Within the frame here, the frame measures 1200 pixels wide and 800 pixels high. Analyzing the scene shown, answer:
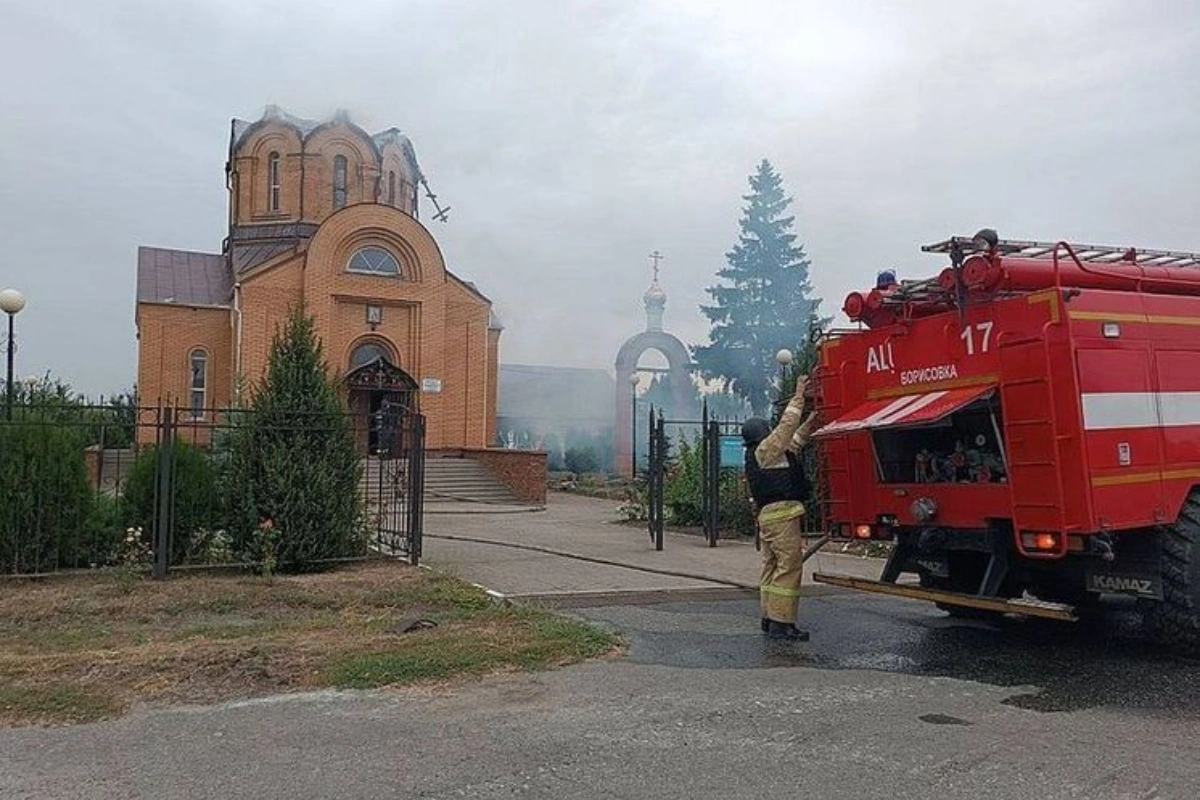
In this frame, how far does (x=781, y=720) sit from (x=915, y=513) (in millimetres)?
2735

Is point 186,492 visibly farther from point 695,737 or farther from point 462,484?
point 462,484

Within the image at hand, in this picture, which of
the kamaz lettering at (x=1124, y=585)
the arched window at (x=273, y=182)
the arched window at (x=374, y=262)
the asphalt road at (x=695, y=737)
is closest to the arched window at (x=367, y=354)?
the arched window at (x=374, y=262)

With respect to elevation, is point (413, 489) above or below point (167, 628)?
above

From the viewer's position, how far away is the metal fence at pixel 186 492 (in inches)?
399

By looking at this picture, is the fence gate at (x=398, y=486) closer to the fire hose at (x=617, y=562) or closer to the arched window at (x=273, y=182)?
the fire hose at (x=617, y=562)

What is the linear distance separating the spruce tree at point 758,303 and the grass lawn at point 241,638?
132ft

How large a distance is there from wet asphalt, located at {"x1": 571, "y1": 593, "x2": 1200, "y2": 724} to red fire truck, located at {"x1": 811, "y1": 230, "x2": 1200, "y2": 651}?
1.26 ft

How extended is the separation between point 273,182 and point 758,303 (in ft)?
77.0

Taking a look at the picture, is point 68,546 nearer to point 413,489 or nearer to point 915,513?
point 413,489

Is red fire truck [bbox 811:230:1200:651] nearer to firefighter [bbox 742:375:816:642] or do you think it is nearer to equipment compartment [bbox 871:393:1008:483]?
equipment compartment [bbox 871:393:1008:483]

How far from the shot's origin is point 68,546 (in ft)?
34.0

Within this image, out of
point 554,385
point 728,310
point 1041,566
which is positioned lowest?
point 1041,566

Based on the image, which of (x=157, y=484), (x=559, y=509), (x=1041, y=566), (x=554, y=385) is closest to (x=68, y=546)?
(x=157, y=484)

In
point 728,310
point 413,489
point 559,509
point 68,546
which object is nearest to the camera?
point 68,546
